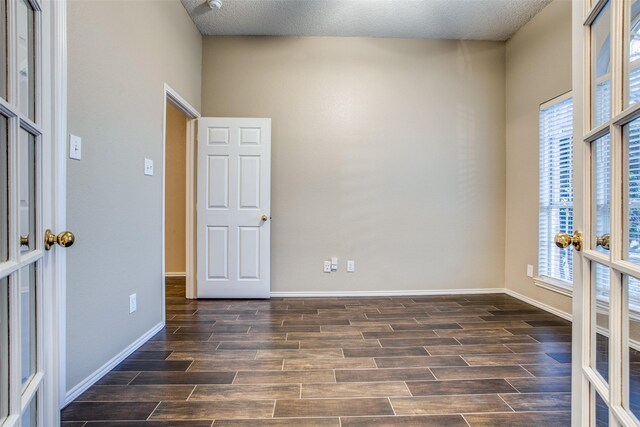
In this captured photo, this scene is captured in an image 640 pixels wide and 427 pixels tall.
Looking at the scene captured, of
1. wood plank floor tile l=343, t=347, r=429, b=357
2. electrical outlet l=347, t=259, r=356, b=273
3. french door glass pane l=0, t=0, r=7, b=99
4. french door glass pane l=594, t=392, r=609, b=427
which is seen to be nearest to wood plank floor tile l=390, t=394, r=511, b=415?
wood plank floor tile l=343, t=347, r=429, b=357

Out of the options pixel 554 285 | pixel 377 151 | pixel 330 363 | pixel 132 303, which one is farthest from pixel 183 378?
pixel 554 285

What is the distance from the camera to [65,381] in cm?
150

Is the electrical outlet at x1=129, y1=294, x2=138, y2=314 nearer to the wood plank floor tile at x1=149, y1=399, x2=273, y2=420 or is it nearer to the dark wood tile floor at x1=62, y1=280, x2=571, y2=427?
the dark wood tile floor at x1=62, y1=280, x2=571, y2=427

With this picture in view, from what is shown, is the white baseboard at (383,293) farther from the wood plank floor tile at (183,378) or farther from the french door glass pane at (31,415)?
the french door glass pane at (31,415)

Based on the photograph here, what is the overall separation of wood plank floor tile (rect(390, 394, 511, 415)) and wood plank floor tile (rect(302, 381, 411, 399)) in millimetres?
66

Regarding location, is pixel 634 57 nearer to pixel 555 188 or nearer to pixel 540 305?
pixel 555 188

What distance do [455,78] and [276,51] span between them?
2.00 metres

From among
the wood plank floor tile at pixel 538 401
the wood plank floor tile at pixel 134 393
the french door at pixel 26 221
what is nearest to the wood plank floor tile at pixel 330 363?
the wood plank floor tile at pixel 134 393

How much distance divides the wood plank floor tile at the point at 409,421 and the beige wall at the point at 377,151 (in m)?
2.02

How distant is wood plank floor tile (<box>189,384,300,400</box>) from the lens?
1563 millimetres

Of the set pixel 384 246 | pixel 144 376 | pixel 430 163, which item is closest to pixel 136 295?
pixel 144 376

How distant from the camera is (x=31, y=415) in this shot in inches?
33.1

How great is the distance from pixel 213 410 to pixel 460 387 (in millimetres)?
1258

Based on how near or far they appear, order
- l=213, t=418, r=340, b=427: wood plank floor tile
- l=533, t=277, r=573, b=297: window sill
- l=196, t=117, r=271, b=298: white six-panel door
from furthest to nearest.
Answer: l=196, t=117, r=271, b=298: white six-panel door < l=533, t=277, r=573, b=297: window sill < l=213, t=418, r=340, b=427: wood plank floor tile
